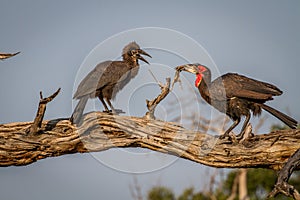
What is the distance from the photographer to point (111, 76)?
786 cm

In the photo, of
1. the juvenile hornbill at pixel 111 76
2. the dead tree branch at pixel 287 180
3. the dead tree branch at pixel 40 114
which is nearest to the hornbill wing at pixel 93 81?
the juvenile hornbill at pixel 111 76

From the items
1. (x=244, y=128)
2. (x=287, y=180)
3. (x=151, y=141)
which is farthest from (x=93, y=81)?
(x=287, y=180)

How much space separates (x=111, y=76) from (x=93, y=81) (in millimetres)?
361

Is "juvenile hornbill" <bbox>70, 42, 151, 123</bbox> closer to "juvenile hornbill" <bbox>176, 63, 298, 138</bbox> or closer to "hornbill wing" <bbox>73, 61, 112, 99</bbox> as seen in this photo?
"hornbill wing" <bbox>73, 61, 112, 99</bbox>

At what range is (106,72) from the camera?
7805 mm

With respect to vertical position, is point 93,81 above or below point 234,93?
above

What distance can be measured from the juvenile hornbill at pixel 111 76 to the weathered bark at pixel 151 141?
1.01 meters

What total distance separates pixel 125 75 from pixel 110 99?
39cm

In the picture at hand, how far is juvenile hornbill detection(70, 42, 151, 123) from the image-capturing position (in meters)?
7.47

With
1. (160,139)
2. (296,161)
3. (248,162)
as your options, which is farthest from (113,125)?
(296,161)

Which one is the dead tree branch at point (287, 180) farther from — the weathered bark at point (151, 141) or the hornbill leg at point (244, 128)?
the hornbill leg at point (244, 128)

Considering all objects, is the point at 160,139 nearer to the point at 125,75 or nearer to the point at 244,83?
the point at 244,83

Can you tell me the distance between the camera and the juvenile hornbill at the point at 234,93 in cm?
686

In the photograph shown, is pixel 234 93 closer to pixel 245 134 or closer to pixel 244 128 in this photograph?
pixel 244 128
